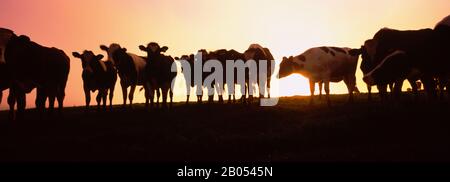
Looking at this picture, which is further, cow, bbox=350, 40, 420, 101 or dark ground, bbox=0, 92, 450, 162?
cow, bbox=350, 40, 420, 101

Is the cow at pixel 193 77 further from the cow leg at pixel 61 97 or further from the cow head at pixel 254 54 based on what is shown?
the cow leg at pixel 61 97

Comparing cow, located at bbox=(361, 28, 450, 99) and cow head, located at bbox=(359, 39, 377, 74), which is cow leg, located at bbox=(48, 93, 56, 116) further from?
cow, located at bbox=(361, 28, 450, 99)

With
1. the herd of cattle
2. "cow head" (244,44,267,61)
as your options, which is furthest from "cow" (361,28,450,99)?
"cow head" (244,44,267,61)

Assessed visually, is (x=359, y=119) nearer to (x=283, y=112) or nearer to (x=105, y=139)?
(x=283, y=112)

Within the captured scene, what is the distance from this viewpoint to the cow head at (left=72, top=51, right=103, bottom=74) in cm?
2439

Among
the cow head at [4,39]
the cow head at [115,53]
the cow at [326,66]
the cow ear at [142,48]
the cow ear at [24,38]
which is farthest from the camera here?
the cow at [326,66]

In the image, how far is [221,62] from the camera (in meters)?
28.1

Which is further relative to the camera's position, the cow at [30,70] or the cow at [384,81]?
the cow at [384,81]

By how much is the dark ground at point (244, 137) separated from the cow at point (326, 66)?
609 centimetres

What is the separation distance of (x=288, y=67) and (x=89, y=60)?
1144 centimetres

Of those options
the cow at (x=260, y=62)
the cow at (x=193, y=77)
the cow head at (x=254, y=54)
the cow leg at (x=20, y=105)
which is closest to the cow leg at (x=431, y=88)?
the cow at (x=260, y=62)

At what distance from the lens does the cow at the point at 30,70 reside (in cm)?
1961

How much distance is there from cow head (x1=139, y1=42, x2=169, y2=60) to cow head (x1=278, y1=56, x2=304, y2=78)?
23.7 ft
